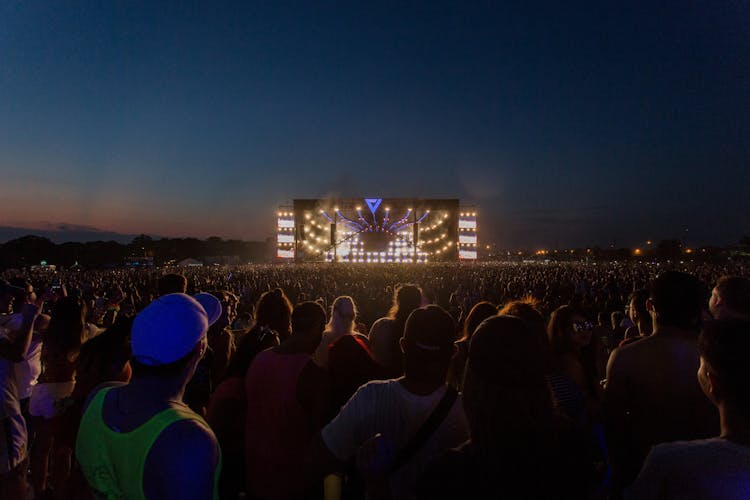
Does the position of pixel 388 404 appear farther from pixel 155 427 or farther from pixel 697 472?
pixel 697 472

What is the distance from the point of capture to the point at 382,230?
47781mm

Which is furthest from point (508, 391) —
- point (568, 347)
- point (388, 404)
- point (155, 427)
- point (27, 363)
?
point (27, 363)

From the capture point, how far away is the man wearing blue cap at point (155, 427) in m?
1.27

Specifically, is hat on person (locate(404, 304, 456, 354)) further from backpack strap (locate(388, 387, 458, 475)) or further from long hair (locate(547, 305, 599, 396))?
long hair (locate(547, 305, 599, 396))

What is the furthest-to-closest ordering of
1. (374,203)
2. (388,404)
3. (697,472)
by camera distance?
(374,203)
(388,404)
(697,472)

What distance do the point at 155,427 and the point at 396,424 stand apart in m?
0.88

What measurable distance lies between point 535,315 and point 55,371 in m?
3.61

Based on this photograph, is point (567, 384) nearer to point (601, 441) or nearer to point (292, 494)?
point (601, 441)

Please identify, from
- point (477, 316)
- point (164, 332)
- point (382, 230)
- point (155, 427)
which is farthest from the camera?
point (382, 230)

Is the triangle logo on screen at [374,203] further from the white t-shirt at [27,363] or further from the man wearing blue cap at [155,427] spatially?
the man wearing blue cap at [155,427]

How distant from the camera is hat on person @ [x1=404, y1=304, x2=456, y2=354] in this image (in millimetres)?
1690

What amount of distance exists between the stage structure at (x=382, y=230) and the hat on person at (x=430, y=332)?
149ft

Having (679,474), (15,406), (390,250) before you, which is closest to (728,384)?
(679,474)

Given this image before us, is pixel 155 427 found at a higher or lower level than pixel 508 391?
lower
